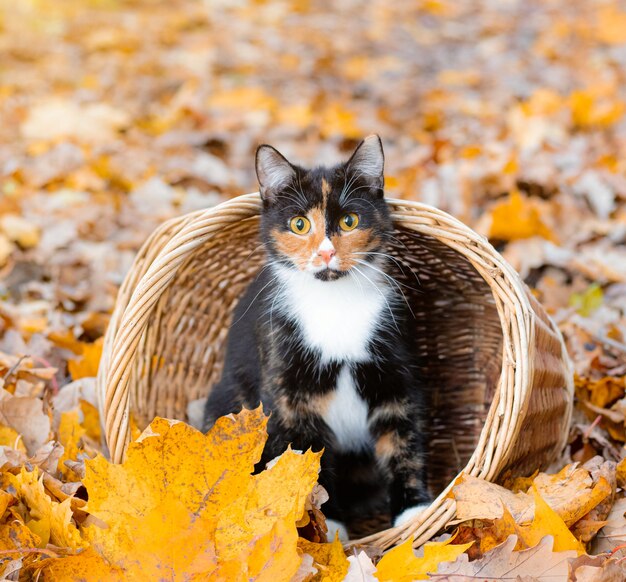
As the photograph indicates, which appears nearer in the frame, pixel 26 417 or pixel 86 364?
pixel 26 417

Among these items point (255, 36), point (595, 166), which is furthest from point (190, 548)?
point (255, 36)

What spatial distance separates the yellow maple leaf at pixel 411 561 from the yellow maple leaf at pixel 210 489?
0.20 m

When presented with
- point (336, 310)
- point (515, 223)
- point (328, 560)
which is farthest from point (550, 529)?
point (515, 223)

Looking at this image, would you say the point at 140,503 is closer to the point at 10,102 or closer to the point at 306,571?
the point at 306,571

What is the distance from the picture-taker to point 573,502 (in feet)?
5.83

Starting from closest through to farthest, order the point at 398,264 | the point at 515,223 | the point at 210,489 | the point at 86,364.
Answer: the point at 210,489
the point at 398,264
the point at 86,364
the point at 515,223

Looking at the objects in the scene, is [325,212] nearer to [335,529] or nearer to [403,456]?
[403,456]

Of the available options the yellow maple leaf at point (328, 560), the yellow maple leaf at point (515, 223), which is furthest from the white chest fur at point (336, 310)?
the yellow maple leaf at point (515, 223)

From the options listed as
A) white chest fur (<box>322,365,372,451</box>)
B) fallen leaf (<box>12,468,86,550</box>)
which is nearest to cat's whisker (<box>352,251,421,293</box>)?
white chest fur (<box>322,365,372,451</box>)

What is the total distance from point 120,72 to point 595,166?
379 centimetres

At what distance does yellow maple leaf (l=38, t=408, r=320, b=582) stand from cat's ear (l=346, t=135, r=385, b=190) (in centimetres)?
83

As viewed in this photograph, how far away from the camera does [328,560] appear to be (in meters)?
1.78

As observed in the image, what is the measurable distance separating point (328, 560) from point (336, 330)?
2.22 feet

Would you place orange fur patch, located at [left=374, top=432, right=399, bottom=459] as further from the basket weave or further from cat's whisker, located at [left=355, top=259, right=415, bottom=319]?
cat's whisker, located at [left=355, top=259, right=415, bottom=319]
